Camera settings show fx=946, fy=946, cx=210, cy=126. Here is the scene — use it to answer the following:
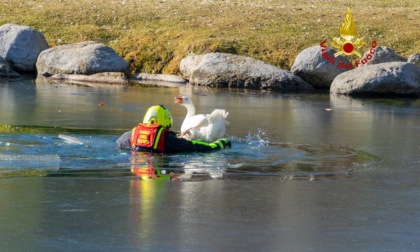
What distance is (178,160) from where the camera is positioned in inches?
510

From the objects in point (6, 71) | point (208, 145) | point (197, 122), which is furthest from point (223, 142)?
point (6, 71)

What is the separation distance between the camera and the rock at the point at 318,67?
27.4m

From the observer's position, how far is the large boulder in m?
26.7

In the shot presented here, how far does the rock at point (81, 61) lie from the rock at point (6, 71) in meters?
1.21

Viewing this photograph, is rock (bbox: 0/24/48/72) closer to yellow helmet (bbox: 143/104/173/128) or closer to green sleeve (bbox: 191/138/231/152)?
yellow helmet (bbox: 143/104/173/128)

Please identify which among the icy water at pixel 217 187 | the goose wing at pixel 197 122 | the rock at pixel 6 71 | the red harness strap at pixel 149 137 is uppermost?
the rock at pixel 6 71

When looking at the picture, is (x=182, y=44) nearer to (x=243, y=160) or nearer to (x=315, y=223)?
(x=243, y=160)

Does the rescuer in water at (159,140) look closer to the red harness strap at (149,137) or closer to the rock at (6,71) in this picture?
the red harness strap at (149,137)

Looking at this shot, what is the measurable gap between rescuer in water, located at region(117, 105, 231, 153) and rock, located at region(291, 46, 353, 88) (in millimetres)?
13936

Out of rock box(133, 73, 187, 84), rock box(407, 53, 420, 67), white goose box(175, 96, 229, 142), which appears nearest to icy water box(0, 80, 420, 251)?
white goose box(175, 96, 229, 142)

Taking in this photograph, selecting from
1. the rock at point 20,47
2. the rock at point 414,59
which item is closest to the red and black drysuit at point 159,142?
the rock at point 414,59

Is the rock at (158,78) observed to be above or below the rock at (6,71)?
below

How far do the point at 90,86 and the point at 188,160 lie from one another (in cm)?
1381

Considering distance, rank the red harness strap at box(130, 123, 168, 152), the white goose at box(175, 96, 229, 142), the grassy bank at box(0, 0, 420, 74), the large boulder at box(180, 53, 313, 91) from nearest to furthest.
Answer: the red harness strap at box(130, 123, 168, 152) < the white goose at box(175, 96, 229, 142) < the large boulder at box(180, 53, 313, 91) < the grassy bank at box(0, 0, 420, 74)
